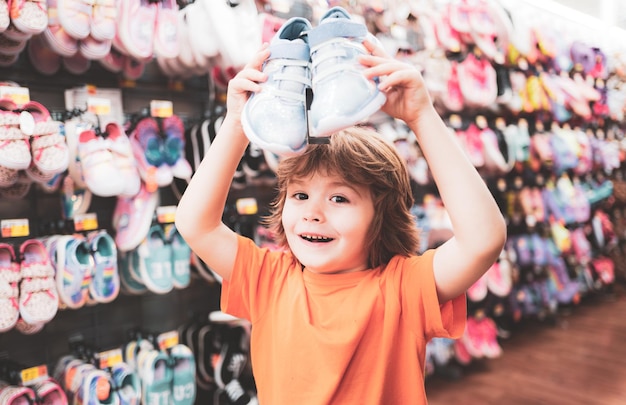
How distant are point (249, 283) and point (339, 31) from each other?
0.51 metres

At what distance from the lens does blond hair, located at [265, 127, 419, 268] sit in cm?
95

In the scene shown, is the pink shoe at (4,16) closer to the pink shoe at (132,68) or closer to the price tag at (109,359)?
the pink shoe at (132,68)

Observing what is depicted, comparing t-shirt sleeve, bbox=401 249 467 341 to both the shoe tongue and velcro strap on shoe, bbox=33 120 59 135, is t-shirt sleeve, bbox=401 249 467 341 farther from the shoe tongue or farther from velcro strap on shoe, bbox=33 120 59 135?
velcro strap on shoe, bbox=33 120 59 135

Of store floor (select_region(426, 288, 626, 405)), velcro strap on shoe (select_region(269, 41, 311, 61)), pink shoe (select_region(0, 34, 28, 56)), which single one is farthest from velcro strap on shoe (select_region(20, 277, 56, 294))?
store floor (select_region(426, 288, 626, 405))

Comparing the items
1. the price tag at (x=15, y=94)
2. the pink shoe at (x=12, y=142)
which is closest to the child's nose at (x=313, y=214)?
the pink shoe at (x=12, y=142)

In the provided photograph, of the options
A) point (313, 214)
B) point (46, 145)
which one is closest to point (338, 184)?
point (313, 214)

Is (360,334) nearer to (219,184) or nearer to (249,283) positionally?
(249,283)

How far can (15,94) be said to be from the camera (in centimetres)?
153

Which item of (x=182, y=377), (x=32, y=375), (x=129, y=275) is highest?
(x=129, y=275)

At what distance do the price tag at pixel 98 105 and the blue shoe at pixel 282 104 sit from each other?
116 centimetres

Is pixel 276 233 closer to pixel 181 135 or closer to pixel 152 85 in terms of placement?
pixel 181 135

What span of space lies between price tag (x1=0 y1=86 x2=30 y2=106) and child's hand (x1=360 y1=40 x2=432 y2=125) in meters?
1.20

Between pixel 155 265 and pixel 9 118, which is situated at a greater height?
pixel 9 118

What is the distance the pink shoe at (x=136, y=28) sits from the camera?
1.77m
